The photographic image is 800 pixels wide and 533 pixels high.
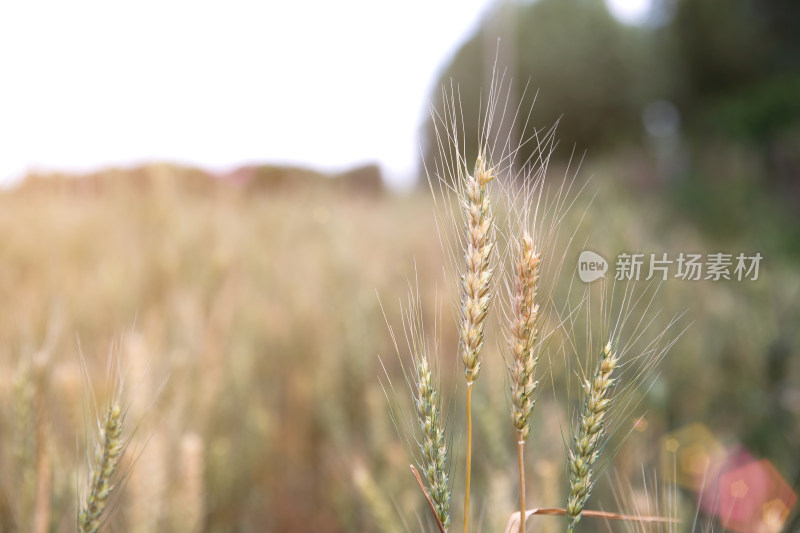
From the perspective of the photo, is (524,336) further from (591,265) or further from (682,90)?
(682,90)

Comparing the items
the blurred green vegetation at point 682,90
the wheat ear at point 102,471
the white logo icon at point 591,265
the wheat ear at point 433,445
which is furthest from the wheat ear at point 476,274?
the blurred green vegetation at point 682,90

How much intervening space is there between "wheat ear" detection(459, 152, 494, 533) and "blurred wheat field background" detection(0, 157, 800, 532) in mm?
63

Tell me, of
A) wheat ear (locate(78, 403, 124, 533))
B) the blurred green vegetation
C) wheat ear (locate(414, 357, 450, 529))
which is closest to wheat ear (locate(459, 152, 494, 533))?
wheat ear (locate(414, 357, 450, 529))

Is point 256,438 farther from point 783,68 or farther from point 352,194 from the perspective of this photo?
point 783,68

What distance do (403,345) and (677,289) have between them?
1.25 metres

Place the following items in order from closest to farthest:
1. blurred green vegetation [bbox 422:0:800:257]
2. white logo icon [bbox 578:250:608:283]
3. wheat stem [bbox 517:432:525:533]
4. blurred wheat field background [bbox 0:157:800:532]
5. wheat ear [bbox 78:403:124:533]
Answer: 1. wheat stem [bbox 517:432:525:533]
2. wheat ear [bbox 78:403:124:533]
3. blurred wheat field background [bbox 0:157:800:532]
4. white logo icon [bbox 578:250:608:283]
5. blurred green vegetation [bbox 422:0:800:257]

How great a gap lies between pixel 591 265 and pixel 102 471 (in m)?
1.19

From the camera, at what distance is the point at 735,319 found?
7.84ft

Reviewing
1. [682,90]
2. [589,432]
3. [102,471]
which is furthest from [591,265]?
[682,90]

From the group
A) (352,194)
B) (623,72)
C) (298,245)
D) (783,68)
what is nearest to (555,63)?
(623,72)

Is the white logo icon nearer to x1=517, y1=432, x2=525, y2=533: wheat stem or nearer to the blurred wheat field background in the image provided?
the blurred wheat field background

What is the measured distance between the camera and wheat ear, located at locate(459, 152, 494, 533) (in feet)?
1.77

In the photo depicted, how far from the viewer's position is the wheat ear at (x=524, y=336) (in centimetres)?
54

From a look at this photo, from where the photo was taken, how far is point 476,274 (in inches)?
21.7
